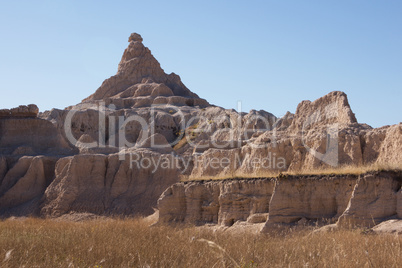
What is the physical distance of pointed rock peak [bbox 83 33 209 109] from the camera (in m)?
74.6

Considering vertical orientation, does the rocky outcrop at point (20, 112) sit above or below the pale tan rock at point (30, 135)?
above

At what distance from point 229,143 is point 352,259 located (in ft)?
86.8

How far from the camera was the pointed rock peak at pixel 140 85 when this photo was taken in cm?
7462

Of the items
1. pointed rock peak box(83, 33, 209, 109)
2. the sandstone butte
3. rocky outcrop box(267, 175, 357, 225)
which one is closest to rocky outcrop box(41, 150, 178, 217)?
the sandstone butte

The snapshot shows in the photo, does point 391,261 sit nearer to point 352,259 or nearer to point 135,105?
point 352,259

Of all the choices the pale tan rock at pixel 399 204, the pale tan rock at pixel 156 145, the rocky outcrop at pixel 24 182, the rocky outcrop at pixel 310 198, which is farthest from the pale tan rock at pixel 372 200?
the rocky outcrop at pixel 24 182

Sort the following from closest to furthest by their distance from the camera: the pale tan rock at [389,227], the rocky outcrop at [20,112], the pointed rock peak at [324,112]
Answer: the pale tan rock at [389,227]
the pointed rock peak at [324,112]
the rocky outcrop at [20,112]

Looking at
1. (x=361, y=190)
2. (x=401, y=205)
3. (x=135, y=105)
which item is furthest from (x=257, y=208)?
(x=135, y=105)

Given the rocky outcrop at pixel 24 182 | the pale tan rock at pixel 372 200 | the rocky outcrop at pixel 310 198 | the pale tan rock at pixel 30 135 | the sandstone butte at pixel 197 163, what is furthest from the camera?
the pale tan rock at pixel 30 135

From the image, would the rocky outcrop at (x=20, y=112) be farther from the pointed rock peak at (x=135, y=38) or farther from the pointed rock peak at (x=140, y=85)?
the pointed rock peak at (x=135, y=38)

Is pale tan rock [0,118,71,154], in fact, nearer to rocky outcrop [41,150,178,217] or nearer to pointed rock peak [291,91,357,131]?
rocky outcrop [41,150,178,217]

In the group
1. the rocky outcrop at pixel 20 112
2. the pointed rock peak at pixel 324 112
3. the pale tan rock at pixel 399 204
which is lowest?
the pale tan rock at pixel 399 204

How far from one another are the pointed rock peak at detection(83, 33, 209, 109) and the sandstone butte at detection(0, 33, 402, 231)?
348mm

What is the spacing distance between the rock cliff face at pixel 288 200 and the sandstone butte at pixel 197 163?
0.03m
